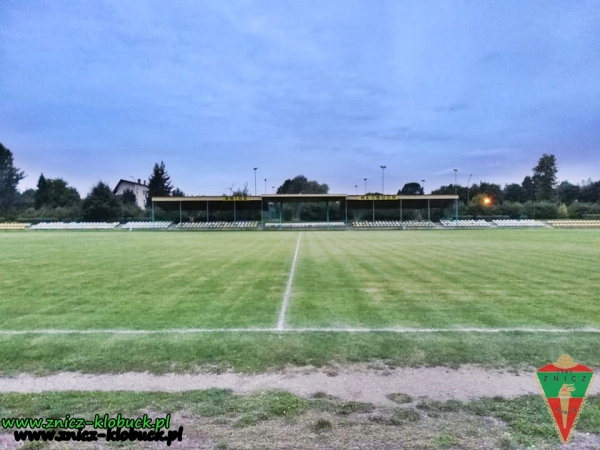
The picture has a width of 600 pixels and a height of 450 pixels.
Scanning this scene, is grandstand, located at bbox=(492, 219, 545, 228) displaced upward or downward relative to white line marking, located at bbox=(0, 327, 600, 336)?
upward

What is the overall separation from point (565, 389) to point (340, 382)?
205 cm

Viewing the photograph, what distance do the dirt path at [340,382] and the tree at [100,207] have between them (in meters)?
63.2

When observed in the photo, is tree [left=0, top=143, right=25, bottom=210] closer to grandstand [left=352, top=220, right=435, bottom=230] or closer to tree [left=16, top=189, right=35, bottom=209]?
tree [left=16, top=189, right=35, bottom=209]

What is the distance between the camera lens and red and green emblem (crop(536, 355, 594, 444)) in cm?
315

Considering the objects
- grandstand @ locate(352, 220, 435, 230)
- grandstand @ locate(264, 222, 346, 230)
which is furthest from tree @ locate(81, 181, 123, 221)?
grandstand @ locate(352, 220, 435, 230)

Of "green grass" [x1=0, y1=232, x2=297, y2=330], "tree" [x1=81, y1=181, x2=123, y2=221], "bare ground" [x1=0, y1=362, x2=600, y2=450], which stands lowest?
"green grass" [x1=0, y1=232, x2=297, y2=330]

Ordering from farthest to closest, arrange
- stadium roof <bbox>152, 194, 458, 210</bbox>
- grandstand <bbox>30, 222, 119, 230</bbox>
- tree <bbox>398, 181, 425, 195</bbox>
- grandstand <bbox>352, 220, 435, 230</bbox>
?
tree <bbox>398, 181, 425, 195</bbox> < grandstand <bbox>30, 222, 119, 230</bbox> < grandstand <bbox>352, 220, 435, 230</bbox> < stadium roof <bbox>152, 194, 458, 210</bbox>

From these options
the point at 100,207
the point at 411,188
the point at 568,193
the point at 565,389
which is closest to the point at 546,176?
the point at 568,193

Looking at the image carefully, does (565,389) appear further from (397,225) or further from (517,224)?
(517,224)

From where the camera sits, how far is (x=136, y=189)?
10106cm

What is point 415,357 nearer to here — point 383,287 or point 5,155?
point 383,287

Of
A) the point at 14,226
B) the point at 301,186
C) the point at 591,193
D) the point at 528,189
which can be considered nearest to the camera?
the point at 14,226

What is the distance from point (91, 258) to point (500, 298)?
14.8m

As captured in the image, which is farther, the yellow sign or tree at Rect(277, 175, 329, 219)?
tree at Rect(277, 175, 329, 219)
